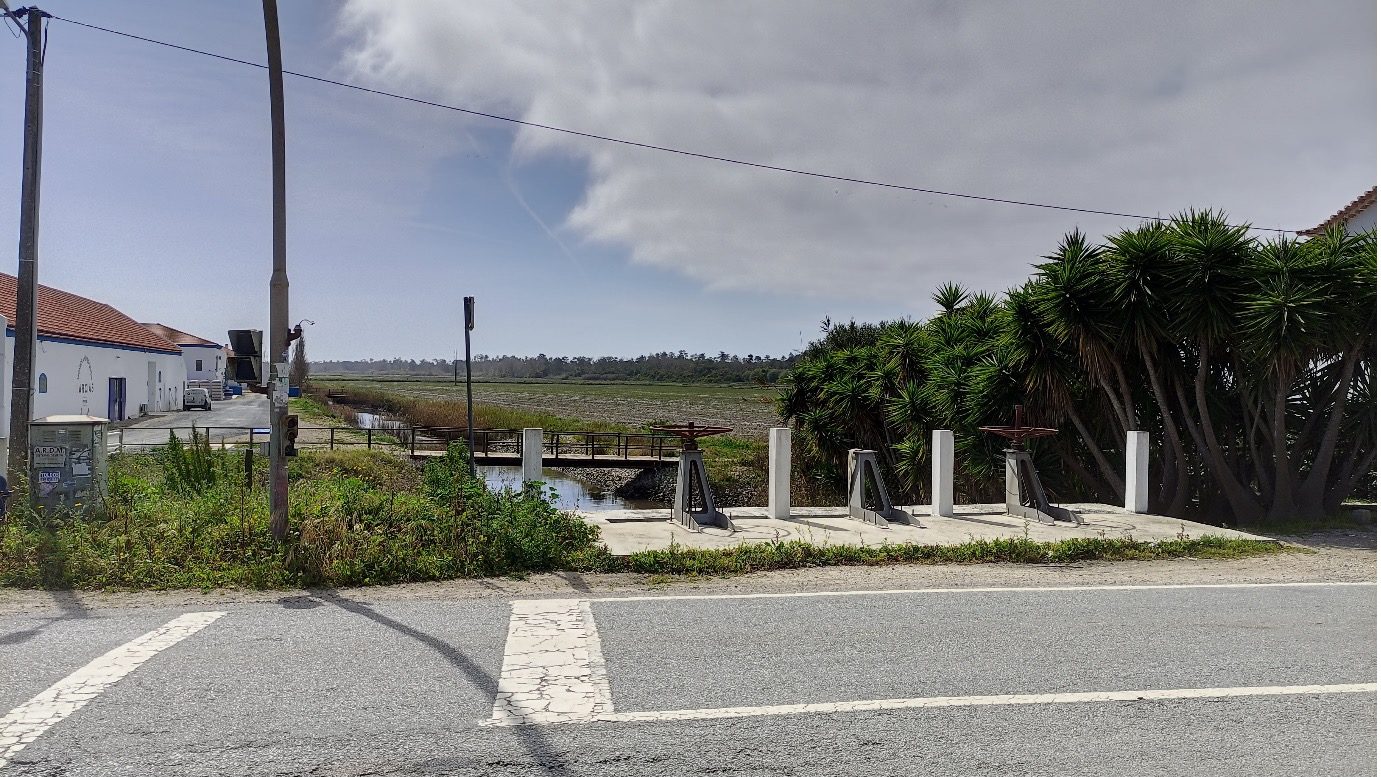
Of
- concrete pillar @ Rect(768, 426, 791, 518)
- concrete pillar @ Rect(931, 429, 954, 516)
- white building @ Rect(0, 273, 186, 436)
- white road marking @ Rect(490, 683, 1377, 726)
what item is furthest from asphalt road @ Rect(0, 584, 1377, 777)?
white building @ Rect(0, 273, 186, 436)

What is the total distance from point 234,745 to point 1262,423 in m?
16.1

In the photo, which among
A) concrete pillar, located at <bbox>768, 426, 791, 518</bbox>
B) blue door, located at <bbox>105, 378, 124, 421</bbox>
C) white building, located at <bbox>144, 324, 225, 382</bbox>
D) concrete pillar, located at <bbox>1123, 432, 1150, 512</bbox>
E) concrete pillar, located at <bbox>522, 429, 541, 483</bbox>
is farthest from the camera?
white building, located at <bbox>144, 324, 225, 382</bbox>

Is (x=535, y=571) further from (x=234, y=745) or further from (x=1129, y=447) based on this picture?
(x=1129, y=447)

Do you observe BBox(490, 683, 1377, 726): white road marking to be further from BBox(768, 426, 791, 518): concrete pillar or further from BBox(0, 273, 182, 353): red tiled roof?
BBox(0, 273, 182, 353): red tiled roof

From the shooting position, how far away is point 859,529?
10.9m

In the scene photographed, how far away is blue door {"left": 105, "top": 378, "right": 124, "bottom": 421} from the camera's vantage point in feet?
108

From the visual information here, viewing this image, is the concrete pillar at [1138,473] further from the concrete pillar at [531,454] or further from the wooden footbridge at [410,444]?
the wooden footbridge at [410,444]

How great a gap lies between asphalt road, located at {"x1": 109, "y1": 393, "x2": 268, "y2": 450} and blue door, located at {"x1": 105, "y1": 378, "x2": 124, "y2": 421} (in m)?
0.81

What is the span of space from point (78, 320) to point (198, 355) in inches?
1656

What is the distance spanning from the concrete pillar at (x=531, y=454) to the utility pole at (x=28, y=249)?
19.1ft

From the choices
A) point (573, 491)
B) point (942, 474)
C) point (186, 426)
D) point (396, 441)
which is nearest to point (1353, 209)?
point (942, 474)

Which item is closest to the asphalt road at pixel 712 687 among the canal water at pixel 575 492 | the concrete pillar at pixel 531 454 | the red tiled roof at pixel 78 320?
the concrete pillar at pixel 531 454

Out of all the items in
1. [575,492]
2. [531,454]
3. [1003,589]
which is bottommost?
[575,492]

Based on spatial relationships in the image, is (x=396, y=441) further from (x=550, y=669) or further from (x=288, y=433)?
(x=550, y=669)
